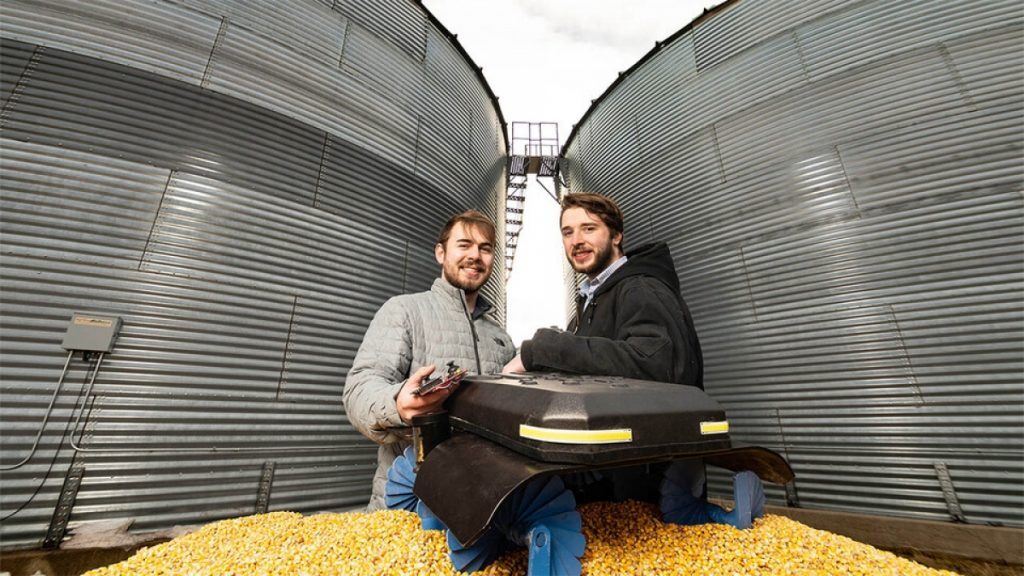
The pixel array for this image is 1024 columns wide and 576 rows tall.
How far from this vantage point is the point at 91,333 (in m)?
2.72

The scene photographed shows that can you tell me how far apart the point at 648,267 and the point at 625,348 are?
2.39 feet

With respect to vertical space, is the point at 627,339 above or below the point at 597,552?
above

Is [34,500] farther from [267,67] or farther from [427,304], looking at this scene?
[267,67]

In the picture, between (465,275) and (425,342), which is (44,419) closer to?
(425,342)

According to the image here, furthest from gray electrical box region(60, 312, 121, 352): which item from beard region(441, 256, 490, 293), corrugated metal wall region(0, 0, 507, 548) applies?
beard region(441, 256, 490, 293)

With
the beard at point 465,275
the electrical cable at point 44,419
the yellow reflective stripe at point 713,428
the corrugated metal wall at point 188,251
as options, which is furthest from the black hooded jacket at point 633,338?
the electrical cable at point 44,419

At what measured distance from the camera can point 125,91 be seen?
10.9ft

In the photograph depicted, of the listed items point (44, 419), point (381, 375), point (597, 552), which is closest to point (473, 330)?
point (381, 375)

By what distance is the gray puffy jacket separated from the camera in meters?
1.53

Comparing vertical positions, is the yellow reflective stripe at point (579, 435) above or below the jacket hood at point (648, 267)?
below

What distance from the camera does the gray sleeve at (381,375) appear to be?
1.46 meters

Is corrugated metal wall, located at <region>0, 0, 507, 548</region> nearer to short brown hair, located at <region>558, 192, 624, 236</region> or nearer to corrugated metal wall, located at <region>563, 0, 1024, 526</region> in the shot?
short brown hair, located at <region>558, 192, 624, 236</region>

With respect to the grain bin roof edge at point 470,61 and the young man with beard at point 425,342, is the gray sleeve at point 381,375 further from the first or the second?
the grain bin roof edge at point 470,61

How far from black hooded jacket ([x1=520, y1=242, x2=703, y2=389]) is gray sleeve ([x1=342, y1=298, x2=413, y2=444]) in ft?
2.28
